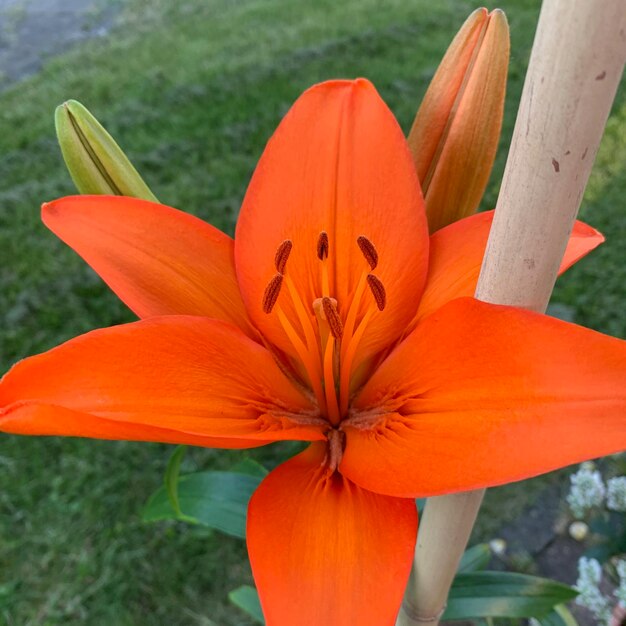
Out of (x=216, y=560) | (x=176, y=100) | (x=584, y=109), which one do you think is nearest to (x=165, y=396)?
(x=584, y=109)

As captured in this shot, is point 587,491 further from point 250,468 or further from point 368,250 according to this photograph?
point 368,250

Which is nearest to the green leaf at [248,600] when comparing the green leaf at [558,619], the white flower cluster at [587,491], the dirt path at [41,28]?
the green leaf at [558,619]

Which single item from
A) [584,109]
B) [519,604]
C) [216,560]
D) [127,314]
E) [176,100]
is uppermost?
[584,109]

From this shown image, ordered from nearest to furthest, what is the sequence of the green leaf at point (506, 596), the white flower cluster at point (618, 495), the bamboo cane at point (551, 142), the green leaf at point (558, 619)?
the bamboo cane at point (551, 142) → the green leaf at point (506, 596) → the green leaf at point (558, 619) → the white flower cluster at point (618, 495)

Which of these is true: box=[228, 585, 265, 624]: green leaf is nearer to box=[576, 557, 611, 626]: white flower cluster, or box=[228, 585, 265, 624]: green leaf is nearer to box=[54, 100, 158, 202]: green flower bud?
box=[576, 557, 611, 626]: white flower cluster

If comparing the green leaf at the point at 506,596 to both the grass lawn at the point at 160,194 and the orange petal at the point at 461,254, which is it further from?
the grass lawn at the point at 160,194

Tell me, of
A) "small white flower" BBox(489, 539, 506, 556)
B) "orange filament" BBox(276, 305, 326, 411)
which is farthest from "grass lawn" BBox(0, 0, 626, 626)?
"orange filament" BBox(276, 305, 326, 411)

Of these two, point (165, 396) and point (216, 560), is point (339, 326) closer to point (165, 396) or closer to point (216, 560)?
point (165, 396)
